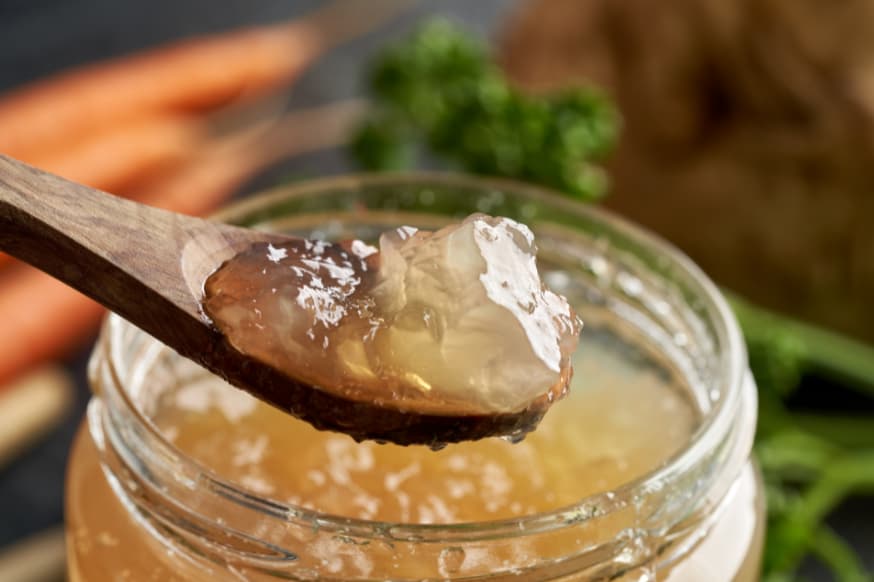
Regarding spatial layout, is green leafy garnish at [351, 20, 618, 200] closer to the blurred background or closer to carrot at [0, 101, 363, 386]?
the blurred background

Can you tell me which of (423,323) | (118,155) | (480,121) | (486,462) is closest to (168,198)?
(118,155)

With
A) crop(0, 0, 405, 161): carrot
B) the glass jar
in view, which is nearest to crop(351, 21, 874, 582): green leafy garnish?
the glass jar

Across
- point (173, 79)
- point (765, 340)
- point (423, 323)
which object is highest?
point (423, 323)

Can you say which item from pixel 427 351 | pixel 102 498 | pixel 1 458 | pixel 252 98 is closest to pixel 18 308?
pixel 1 458

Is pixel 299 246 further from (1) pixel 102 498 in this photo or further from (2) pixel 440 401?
(1) pixel 102 498

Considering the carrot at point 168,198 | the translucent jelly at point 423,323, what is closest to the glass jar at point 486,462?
the translucent jelly at point 423,323

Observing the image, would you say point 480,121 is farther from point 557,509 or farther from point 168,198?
point 557,509
